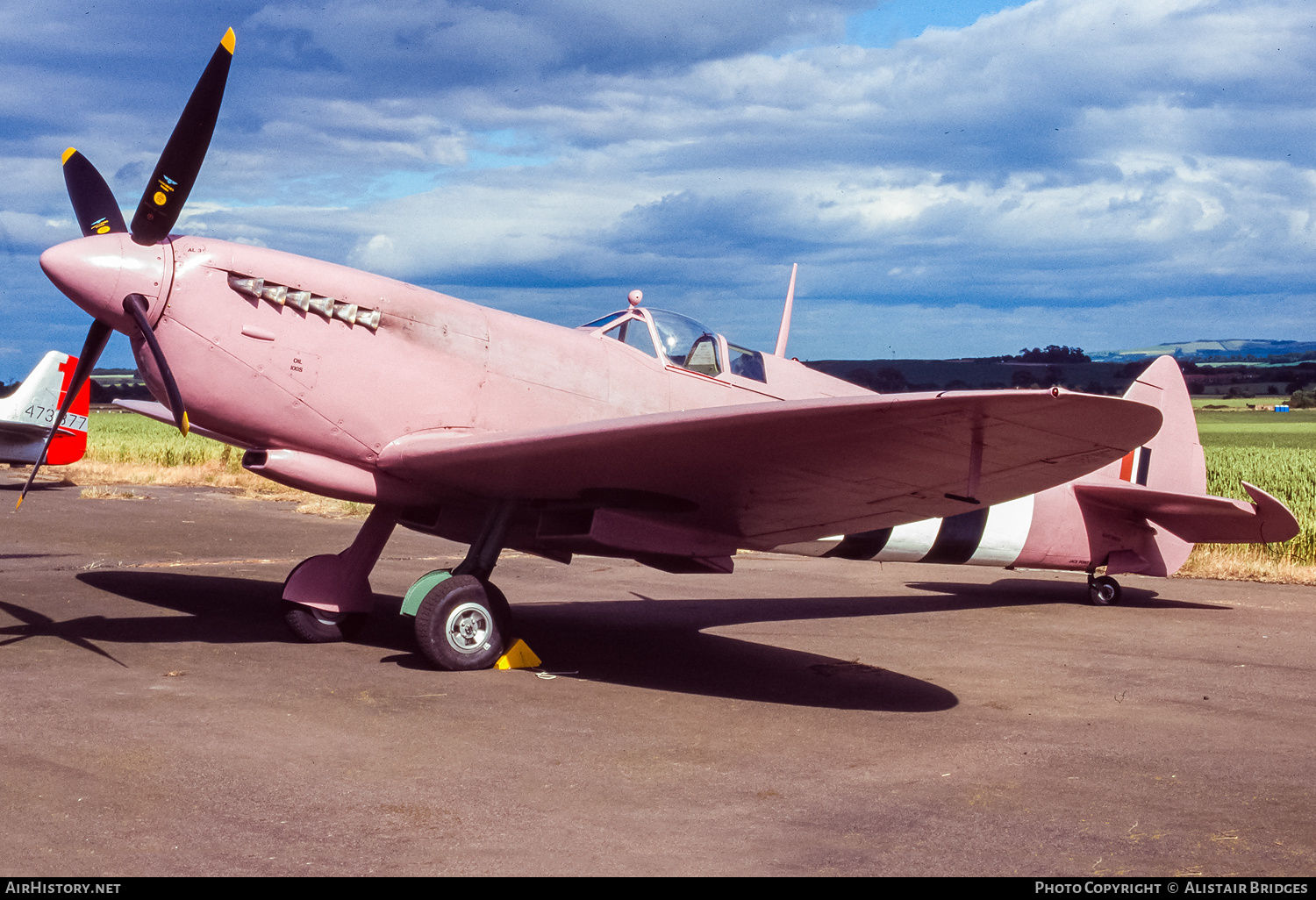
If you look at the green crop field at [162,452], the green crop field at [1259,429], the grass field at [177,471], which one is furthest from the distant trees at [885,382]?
the green crop field at [1259,429]

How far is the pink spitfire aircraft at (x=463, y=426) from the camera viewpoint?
547 centimetres

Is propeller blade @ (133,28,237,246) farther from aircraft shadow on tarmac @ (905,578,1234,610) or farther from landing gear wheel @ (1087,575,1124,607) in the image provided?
landing gear wheel @ (1087,575,1124,607)

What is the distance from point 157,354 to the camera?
19.1 feet

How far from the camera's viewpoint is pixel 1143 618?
30.2 feet

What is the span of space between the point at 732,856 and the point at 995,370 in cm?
3908

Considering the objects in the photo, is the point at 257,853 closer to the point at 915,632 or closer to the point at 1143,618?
the point at 915,632

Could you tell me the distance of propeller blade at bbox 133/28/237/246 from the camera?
237 inches

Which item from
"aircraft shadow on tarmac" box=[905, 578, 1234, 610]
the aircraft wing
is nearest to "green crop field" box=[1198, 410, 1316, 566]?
"aircraft shadow on tarmac" box=[905, 578, 1234, 610]

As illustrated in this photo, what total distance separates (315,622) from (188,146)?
3.21m

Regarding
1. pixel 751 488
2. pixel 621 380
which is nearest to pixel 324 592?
pixel 621 380

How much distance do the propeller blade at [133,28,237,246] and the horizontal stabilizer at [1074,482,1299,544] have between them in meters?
7.71

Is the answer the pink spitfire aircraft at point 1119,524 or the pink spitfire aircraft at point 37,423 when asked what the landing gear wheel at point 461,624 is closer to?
the pink spitfire aircraft at point 1119,524

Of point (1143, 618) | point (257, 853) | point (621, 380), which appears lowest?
point (257, 853)

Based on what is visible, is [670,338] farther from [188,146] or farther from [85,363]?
[85,363]
